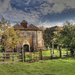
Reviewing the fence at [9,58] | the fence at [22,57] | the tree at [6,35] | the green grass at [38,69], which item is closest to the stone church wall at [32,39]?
the fence at [22,57]

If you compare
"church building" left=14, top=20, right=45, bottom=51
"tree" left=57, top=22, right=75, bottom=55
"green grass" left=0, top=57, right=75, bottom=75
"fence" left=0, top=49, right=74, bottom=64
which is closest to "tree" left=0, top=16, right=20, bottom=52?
"fence" left=0, top=49, right=74, bottom=64

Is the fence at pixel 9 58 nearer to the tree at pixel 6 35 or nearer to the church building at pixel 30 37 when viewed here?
the tree at pixel 6 35

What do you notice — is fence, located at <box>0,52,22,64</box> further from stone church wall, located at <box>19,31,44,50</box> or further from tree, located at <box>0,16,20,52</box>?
stone church wall, located at <box>19,31,44,50</box>

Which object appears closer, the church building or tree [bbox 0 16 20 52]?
tree [bbox 0 16 20 52]

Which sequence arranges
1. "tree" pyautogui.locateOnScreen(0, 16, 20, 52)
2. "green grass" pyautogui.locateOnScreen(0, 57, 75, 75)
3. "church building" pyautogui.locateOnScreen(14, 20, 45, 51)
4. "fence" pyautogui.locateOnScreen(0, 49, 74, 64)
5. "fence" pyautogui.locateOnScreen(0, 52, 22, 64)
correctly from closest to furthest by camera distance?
"green grass" pyautogui.locateOnScreen(0, 57, 75, 75)
"fence" pyautogui.locateOnScreen(0, 52, 22, 64)
"fence" pyautogui.locateOnScreen(0, 49, 74, 64)
"tree" pyautogui.locateOnScreen(0, 16, 20, 52)
"church building" pyautogui.locateOnScreen(14, 20, 45, 51)

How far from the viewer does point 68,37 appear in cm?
1420

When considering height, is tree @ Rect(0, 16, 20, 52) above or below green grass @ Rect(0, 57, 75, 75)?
A: above

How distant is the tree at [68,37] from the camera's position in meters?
13.6

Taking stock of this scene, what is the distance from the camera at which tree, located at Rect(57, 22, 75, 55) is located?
44.7ft

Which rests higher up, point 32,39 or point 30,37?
point 30,37

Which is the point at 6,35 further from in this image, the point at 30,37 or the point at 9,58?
the point at 30,37

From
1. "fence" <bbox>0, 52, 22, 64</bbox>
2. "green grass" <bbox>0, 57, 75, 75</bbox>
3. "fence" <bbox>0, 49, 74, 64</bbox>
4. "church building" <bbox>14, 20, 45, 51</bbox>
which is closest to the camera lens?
"green grass" <bbox>0, 57, 75, 75</bbox>

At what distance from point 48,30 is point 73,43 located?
33.6 m

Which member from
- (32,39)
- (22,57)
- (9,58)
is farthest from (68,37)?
(32,39)
